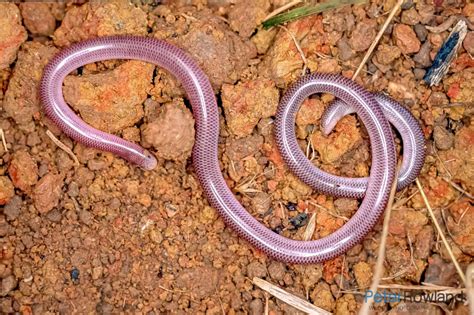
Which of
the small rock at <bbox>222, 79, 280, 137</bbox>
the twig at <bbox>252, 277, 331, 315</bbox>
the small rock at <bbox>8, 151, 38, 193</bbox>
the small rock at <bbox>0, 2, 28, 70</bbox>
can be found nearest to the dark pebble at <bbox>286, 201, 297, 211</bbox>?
the twig at <bbox>252, 277, 331, 315</bbox>

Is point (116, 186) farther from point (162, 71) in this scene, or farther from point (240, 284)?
point (240, 284)

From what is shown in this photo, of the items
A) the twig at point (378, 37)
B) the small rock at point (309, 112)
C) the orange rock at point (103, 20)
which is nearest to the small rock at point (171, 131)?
the orange rock at point (103, 20)

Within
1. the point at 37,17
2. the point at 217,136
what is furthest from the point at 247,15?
the point at 37,17

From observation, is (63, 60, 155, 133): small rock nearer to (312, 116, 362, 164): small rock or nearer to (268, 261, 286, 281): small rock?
(312, 116, 362, 164): small rock

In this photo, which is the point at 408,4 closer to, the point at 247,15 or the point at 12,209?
the point at 247,15

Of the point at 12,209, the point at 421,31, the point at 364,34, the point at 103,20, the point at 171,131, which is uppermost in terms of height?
the point at 421,31

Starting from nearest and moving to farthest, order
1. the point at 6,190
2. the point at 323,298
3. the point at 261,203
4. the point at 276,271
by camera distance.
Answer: the point at 6,190
the point at 323,298
the point at 276,271
the point at 261,203
